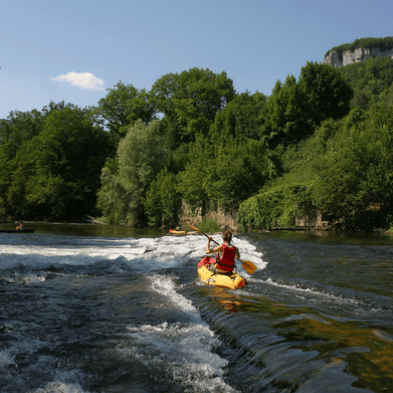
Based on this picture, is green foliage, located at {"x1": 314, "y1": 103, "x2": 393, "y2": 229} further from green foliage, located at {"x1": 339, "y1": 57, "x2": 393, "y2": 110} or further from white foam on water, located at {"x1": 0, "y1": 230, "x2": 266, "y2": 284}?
green foliage, located at {"x1": 339, "y1": 57, "x2": 393, "y2": 110}

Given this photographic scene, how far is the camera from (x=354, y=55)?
183 meters

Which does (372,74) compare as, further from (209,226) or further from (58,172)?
(209,226)

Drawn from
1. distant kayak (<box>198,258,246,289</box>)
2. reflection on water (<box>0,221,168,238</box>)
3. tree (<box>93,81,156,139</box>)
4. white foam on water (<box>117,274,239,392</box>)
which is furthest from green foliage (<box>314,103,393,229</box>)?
tree (<box>93,81,156,139</box>)

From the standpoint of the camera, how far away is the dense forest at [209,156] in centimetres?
2097

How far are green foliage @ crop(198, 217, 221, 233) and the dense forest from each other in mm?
1350

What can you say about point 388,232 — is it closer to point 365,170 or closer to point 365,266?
point 365,170

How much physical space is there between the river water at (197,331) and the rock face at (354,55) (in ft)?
611

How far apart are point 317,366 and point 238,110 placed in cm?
4473

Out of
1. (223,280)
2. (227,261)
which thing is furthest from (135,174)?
(223,280)

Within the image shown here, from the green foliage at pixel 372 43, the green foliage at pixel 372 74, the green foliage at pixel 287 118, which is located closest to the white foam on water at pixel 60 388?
the green foliage at pixel 287 118

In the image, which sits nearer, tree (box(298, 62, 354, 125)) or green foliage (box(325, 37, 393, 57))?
tree (box(298, 62, 354, 125))

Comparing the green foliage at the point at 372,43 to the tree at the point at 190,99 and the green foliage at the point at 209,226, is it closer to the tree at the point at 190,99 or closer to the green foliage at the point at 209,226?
the tree at the point at 190,99

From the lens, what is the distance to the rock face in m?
177

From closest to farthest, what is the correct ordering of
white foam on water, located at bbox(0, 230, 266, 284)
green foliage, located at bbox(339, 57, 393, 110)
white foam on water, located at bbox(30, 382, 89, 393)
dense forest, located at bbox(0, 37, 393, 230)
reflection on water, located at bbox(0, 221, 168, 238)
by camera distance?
1. white foam on water, located at bbox(30, 382, 89, 393)
2. white foam on water, located at bbox(0, 230, 266, 284)
3. dense forest, located at bbox(0, 37, 393, 230)
4. reflection on water, located at bbox(0, 221, 168, 238)
5. green foliage, located at bbox(339, 57, 393, 110)
